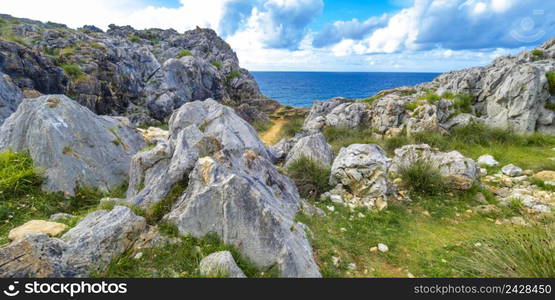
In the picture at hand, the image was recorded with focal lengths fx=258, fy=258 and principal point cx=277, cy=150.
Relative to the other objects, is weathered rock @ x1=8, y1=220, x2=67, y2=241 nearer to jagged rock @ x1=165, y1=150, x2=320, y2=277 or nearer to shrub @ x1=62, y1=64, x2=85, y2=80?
jagged rock @ x1=165, y1=150, x2=320, y2=277

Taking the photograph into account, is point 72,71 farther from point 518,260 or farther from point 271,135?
point 518,260

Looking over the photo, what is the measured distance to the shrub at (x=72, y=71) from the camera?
2330 cm

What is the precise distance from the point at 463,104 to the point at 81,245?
26.0m

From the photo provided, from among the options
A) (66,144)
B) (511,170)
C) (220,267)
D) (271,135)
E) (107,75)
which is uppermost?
(107,75)

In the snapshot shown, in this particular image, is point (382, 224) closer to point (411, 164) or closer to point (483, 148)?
point (411, 164)

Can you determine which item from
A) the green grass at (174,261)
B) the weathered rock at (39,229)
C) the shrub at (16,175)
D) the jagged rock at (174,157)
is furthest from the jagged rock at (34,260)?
the shrub at (16,175)

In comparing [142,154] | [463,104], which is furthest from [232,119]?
[463,104]

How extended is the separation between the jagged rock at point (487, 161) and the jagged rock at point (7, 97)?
79.9ft

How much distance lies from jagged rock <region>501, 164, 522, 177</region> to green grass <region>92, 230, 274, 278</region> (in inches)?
498

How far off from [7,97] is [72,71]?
35.0ft

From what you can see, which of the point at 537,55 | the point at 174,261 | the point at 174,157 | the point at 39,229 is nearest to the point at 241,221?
the point at 174,261

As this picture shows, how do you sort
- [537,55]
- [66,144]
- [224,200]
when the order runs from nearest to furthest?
[224,200], [66,144], [537,55]

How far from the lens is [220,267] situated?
12.9 ft

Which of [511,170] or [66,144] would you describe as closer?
[66,144]
